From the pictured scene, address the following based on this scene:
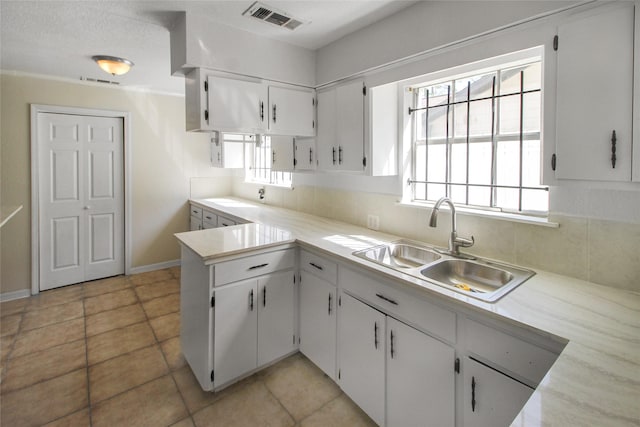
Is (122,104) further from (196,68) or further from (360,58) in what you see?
(360,58)

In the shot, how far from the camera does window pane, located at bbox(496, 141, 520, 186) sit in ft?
6.23

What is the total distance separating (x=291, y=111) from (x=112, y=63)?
66.3 inches

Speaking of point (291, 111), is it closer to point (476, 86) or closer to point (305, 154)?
point (305, 154)

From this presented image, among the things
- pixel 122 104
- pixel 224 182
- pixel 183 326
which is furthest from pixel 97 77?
pixel 183 326

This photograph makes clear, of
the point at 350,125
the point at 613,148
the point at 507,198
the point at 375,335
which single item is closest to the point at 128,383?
the point at 375,335

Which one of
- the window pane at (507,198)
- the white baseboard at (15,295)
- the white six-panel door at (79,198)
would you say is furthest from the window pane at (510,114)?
the white baseboard at (15,295)

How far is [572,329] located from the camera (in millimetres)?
1125

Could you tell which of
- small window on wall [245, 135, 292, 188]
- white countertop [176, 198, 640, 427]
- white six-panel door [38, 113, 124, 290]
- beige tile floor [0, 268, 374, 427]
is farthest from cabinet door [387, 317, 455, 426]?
white six-panel door [38, 113, 124, 290]

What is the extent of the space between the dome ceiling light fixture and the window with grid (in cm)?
259

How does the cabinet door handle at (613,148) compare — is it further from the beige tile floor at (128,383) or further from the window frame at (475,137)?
the beige tile floor at (128,383)

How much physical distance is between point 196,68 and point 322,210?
1.66 m

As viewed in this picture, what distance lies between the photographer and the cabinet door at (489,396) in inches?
47.4

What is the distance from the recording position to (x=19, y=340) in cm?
272

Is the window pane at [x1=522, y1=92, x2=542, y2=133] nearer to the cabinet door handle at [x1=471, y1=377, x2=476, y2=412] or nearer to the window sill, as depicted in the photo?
the window sill
